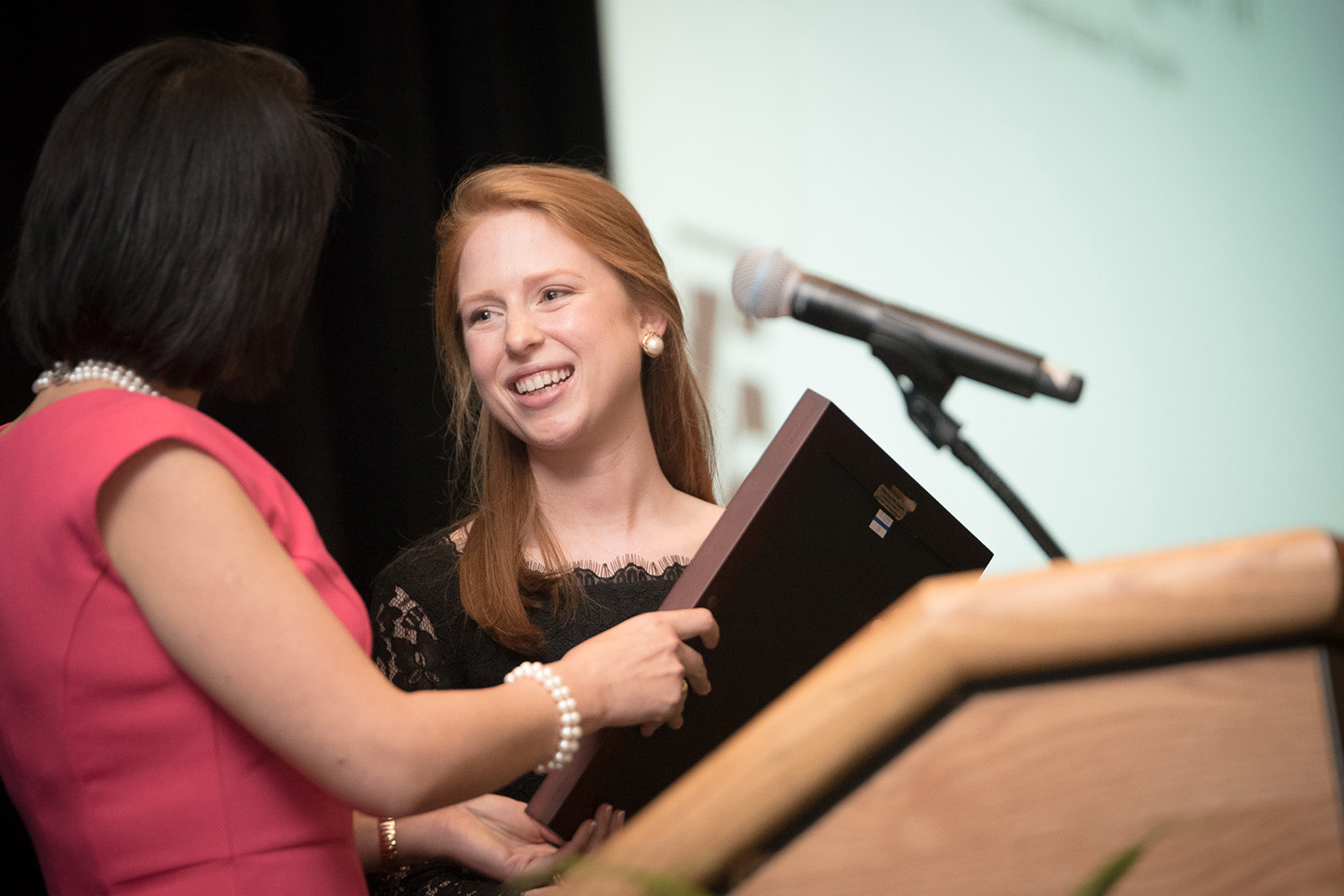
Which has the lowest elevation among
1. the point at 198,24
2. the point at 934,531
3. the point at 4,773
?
the point at 4,773

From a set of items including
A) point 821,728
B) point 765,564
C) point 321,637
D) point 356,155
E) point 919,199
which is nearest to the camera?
point 821,728

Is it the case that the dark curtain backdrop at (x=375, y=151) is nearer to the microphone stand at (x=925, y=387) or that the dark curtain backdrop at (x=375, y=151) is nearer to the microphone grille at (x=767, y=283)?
the microphone grille at (x=767, y=283)

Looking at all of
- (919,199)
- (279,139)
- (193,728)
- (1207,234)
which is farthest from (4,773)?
(1207,234)

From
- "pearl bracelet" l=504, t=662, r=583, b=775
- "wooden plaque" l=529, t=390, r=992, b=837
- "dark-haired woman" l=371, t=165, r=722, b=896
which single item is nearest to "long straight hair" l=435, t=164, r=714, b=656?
"dark-haired woman" l=371, t=165, r=722, b=896

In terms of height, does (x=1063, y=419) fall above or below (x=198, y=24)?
below

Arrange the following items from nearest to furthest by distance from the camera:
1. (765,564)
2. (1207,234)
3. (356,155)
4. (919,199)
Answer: (765,564) → (356,155) → (919,199) → (1207,234)

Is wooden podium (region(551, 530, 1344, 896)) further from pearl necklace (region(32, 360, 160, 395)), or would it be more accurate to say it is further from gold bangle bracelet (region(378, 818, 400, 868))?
gold bangle bracelet (region(378, 818, 400, 868))

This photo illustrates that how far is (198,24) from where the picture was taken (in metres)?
1.78

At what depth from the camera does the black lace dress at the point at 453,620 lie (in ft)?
4.97

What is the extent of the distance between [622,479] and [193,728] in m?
0.96

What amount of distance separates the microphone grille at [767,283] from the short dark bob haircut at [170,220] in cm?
38

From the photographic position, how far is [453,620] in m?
1.57

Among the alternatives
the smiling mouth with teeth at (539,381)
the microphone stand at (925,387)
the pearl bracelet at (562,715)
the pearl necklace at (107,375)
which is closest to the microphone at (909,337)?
the microphone stand at (925,387)

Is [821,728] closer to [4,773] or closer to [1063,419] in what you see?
[4,773]
